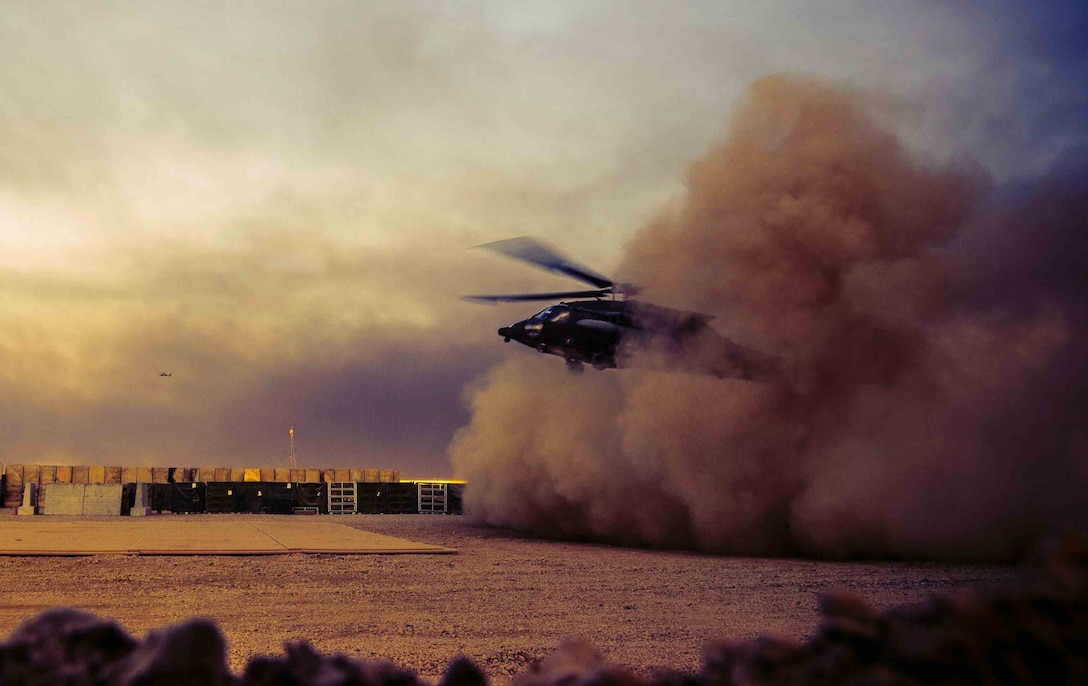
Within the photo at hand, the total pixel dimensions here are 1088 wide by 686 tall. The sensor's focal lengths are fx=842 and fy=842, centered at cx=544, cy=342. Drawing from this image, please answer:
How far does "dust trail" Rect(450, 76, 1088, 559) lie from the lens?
58.0ft

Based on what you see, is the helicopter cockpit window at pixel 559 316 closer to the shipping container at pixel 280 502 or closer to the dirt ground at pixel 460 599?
the dirt ground at pixel 460 599

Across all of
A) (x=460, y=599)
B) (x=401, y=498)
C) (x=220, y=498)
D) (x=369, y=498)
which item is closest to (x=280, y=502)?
(x=220, y=498)

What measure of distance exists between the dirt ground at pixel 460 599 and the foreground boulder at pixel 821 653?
4.20m

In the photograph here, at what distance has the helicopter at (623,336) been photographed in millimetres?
18312

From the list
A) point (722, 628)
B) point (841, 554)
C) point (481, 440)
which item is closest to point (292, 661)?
point (722, 628)

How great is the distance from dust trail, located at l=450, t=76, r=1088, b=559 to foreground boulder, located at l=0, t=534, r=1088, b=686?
692 inches

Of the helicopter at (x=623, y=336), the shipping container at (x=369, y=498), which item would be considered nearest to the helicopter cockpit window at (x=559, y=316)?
the helicopter at (x=623, y=336)

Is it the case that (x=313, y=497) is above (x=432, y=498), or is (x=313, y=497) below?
above

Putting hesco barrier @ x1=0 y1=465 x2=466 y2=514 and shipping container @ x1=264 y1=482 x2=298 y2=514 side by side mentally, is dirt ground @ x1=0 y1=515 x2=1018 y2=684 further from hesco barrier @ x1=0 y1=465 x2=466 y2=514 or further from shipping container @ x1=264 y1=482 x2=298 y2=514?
shipping container @ x1=264 y1=482 x2=298 y2=514

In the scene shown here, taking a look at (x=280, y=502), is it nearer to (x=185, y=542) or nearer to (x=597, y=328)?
(x=185, y=542)

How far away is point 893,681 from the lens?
44.2 inches

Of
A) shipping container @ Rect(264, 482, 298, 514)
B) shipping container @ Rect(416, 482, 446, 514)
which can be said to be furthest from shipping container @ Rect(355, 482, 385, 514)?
shipping container @ Rect(264, 482, 298, 514)

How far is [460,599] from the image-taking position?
9.59m

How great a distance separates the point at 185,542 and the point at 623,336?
9632mm
